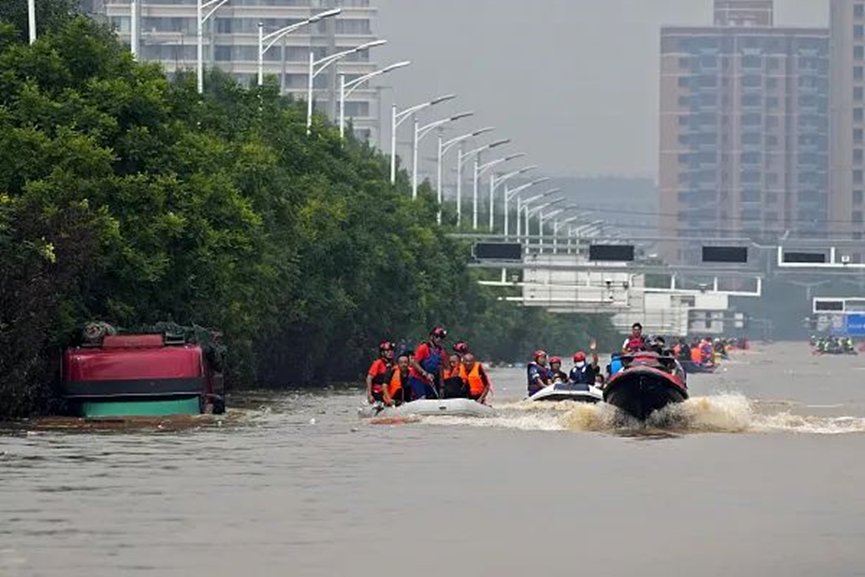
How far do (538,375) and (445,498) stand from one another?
2458 centimetres

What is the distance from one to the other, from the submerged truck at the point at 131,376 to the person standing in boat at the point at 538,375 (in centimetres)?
816

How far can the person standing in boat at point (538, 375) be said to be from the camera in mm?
59281

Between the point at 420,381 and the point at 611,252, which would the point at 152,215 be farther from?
the point at 611,252

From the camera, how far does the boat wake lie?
50.9m

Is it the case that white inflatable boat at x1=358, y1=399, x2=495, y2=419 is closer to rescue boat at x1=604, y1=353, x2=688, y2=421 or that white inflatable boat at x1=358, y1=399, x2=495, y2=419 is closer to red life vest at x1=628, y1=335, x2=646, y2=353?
red life vest at x1=628, y1=335, x2=646, y2=353

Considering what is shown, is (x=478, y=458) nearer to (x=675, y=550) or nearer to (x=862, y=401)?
(x=675, y=550)

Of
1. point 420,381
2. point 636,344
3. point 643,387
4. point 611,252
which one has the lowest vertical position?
point 420,381

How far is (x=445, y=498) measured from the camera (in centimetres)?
3497

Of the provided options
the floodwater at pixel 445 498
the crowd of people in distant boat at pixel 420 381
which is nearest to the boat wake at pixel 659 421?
the floodwater at pixel 445 498

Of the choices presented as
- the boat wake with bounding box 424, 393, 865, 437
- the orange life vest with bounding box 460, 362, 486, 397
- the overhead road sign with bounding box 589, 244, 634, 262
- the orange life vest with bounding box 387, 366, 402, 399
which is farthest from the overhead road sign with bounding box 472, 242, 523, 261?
the orange life vest with bounding box 387, 366, 402, 399

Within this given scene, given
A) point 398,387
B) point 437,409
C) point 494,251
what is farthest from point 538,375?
point 494,251

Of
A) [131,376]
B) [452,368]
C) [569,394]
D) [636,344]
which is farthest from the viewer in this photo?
[569,394]

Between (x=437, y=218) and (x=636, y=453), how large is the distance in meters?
82.0

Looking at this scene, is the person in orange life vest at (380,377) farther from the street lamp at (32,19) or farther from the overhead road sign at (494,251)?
the overhead road sign at (494,251)
